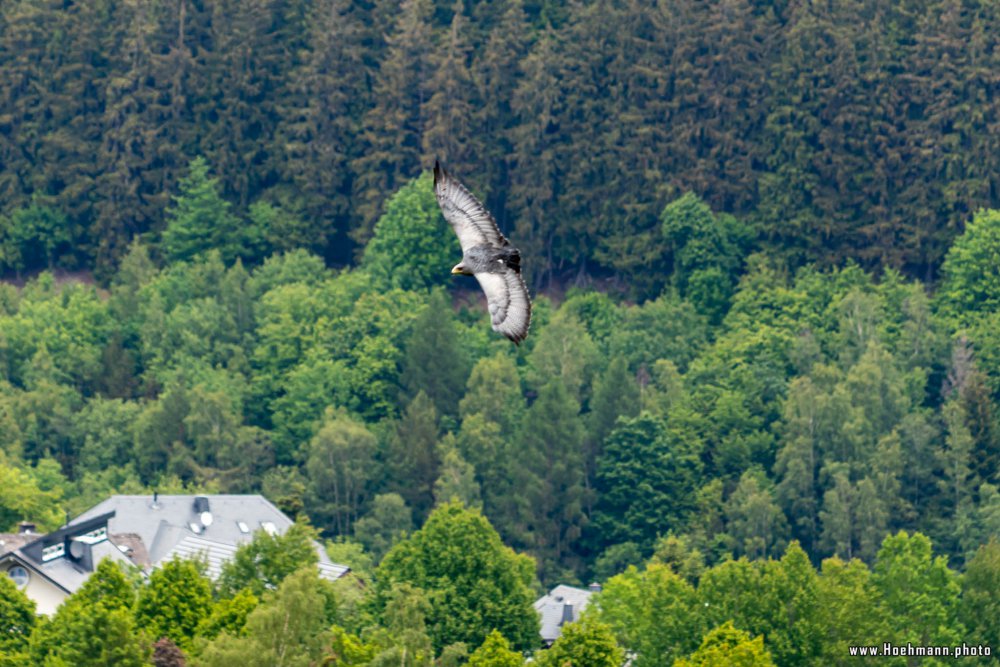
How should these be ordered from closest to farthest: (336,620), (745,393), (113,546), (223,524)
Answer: (336,620) → (113,546) → (223,524) → (745,393)

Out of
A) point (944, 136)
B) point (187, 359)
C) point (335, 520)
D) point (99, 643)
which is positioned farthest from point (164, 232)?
point (99, 643)

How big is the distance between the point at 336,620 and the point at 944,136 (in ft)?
181

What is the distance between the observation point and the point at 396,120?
192m

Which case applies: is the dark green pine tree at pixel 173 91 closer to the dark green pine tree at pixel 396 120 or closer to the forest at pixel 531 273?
the forest at pixel 531 273

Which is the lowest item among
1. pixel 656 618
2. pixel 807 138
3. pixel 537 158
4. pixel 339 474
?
pixel 339 474

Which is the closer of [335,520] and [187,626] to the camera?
[187,626]

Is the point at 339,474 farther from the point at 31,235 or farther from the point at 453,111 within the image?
the point at 31,235

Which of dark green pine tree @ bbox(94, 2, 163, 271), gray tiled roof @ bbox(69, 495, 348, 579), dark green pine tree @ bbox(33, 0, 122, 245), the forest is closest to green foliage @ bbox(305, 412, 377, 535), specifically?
the forest

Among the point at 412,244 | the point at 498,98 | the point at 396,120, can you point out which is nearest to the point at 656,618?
the point at 412,244

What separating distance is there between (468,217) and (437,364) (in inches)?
3592

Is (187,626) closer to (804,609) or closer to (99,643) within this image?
(99,643)

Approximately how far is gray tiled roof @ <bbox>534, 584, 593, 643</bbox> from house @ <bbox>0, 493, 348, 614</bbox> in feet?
27.3

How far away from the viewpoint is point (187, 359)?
187250mm

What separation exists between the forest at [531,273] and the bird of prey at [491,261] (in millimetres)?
68228
